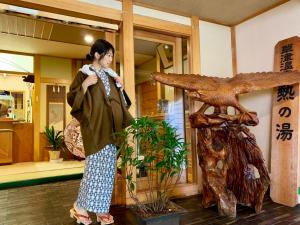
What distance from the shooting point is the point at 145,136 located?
1.63 meters

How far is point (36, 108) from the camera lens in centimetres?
564

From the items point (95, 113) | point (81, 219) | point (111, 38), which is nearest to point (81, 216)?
point (81, 219)

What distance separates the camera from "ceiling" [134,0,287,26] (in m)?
2.58

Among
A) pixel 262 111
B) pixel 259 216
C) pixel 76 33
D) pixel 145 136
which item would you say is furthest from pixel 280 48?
pixel 76 33

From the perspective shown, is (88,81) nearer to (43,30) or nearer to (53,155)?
(43,30)

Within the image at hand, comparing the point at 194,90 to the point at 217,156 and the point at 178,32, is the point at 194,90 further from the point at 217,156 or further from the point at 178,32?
the point at 178,32

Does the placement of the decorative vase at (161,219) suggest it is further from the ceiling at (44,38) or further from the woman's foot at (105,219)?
the ceiling at (44,38)

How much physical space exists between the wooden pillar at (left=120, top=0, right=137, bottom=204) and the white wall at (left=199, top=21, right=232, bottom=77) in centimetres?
97

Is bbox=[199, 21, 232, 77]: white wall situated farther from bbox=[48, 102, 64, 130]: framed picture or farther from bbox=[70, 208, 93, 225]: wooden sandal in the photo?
bbox=[48, 102, 64, 130]: framed picture

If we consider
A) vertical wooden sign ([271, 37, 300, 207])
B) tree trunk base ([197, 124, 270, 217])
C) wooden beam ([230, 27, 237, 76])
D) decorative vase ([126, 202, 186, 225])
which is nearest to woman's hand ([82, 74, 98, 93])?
decorative vase ([126, 202, 186, 225])

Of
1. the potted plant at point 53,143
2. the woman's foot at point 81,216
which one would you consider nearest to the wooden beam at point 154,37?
the woman's foot at point 81,216

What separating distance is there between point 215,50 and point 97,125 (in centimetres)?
199

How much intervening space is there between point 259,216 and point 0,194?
2.98 m

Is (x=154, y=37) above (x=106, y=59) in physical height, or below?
above
